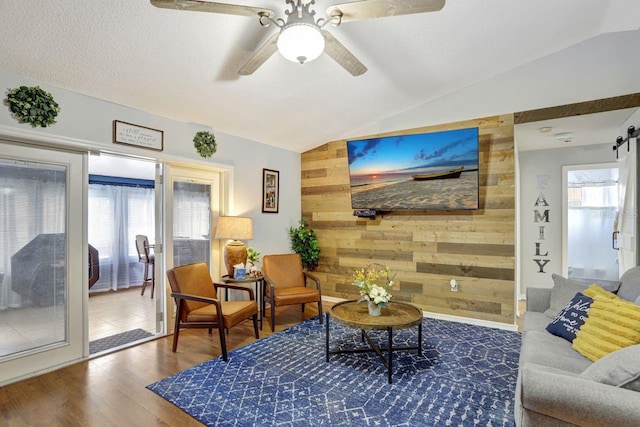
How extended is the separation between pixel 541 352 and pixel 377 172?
119 inches

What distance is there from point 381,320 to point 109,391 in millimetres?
2229

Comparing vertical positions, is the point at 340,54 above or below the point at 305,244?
above

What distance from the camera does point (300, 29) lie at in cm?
184

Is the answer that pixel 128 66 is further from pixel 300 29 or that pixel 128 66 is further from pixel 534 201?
pixel 534 201

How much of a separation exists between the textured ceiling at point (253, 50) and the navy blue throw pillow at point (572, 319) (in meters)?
2.37

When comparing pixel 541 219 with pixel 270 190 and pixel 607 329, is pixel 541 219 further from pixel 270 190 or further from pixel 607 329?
pixel 270 190

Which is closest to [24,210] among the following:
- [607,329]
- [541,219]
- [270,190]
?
[270,190]

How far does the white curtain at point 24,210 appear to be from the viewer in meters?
2.72

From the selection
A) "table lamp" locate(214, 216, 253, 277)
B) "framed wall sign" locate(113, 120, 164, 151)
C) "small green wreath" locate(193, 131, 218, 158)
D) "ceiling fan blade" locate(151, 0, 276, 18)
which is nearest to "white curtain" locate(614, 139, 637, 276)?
"ceiling fan blade" locate(151, 0, 276, 18)

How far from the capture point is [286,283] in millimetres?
4551

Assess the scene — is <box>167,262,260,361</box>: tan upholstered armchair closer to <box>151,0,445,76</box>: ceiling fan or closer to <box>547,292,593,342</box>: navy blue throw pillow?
<box>151,0,445,76</box>: ceiling fan

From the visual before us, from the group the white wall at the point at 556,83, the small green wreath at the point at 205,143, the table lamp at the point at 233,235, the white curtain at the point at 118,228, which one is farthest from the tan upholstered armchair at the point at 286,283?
the white curtain at the point at 118,228

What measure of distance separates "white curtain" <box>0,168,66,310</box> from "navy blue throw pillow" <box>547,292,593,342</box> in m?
4.20

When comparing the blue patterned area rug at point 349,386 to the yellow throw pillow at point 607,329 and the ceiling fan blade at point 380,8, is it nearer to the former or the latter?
the yellow throw pillow at point 607,329
